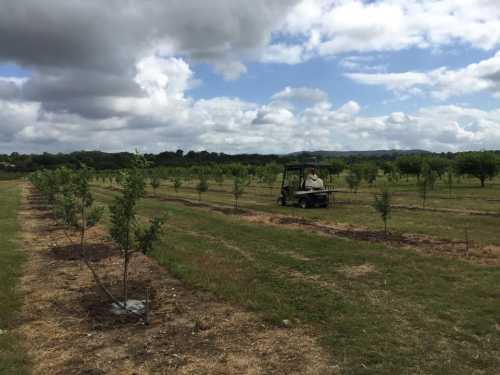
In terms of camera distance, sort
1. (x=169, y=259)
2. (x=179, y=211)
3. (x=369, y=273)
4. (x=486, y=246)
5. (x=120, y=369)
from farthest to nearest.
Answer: (x=179, y=211), (x=486, y=246), (x=169, y=259), (x=369, y=273), (x=120, y=369)

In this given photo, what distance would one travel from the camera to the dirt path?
543cm

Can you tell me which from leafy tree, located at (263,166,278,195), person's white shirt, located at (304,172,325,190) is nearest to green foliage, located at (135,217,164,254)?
person's white shirt, located at (304,172,325,190)

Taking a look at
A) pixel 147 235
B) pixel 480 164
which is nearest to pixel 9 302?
pixel 147 235

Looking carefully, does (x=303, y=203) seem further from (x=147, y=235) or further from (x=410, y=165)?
(x=410, y=165)

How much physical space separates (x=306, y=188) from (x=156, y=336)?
60.9ft

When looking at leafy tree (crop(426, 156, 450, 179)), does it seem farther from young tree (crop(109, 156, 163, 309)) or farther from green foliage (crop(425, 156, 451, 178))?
young tree (crop(109, 156, 163, 309))

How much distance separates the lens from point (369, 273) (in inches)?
385

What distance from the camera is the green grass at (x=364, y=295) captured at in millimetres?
5617

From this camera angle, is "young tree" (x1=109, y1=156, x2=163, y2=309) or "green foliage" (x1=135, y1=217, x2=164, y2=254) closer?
"young tree" (x1=109, y1=156, x2=163, y2=309)

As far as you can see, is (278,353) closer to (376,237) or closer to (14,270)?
(14,270)

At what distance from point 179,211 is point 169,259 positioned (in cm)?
1167

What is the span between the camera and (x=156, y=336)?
6.42 metres

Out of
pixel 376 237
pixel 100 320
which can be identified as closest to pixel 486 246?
pixel 376 237

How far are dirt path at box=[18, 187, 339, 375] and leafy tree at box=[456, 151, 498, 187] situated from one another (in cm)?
4291
